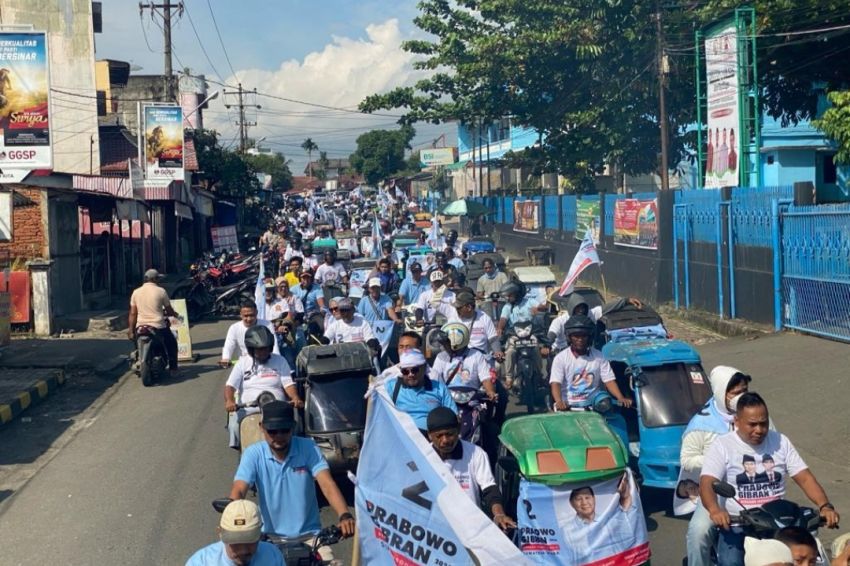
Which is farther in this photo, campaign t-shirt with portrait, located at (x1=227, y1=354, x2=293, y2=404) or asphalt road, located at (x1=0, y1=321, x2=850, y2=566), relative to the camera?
campaign t-shirt with portrait, located at (x1=227, y1=354, x2=293, y2=404)

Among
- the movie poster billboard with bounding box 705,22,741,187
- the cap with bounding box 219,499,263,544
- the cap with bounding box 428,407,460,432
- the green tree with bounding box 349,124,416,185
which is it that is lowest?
the cap with bounding box 219,499,263,544

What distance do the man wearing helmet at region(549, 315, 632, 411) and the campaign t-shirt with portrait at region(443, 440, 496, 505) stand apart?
287cm

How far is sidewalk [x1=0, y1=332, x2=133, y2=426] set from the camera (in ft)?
46.2

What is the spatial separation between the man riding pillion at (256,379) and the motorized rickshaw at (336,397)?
0.84ft

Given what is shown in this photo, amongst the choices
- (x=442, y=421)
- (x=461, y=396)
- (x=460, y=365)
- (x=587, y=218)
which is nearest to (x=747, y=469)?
(x=442, y=421)

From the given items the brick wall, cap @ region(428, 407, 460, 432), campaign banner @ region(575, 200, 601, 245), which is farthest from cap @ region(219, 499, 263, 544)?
campaign banner @ region(575, 200, 601, 245)

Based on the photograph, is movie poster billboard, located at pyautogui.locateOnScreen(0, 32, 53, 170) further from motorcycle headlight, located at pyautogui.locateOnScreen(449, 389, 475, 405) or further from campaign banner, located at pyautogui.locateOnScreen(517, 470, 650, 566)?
campaign banner, located at pyautogui.locateOnScreen(517, 470, 650, 566)

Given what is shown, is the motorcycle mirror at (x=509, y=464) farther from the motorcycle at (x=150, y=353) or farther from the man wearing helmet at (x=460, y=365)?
the motorcycle at (x=150, y=353)

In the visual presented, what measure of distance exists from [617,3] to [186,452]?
21281mm

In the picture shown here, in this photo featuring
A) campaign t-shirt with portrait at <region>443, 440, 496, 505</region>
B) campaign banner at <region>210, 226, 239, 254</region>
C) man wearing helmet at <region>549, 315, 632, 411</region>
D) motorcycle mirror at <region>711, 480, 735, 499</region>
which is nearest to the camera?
motorcycle mirror at <region>711, 480, 735, 499</region>

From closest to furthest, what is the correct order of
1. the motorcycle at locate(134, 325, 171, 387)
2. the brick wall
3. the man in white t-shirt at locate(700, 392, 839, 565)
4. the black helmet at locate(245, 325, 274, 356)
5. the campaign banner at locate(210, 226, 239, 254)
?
the man in white t-shirt at locate(700, 392, 839, 565), the black helmet at locate(245, 325, 274, 356), the motorcycle at locate(134, 325, 171, 387), the brick wall, the campaign banner at locate(210, 226, 239, 254)

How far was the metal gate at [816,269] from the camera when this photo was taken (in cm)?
1386

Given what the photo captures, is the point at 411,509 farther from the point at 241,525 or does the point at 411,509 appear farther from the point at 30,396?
the point at 30,396

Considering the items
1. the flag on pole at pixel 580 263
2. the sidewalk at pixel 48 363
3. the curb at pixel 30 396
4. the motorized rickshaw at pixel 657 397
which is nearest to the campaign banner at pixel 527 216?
the sidewalk at pixel 48 363
